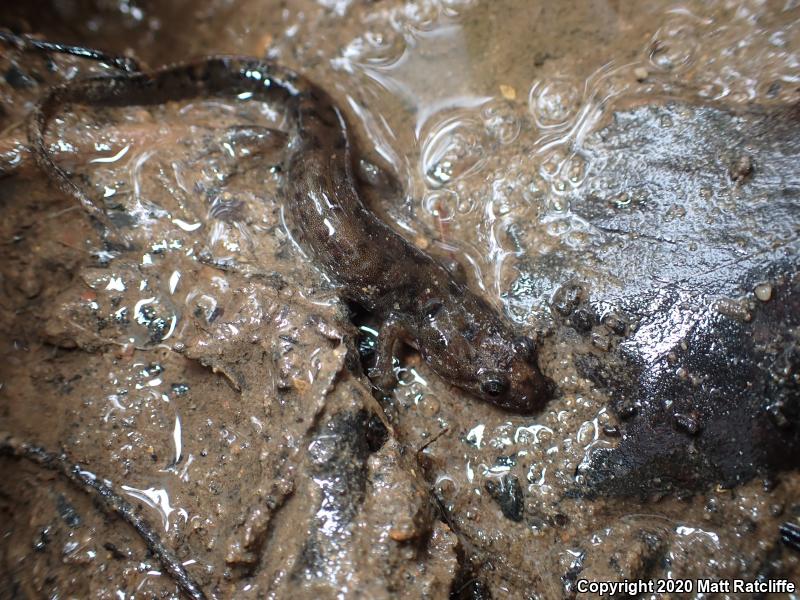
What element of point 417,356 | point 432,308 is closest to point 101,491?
point 417,356

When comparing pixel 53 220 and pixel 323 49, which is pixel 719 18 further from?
pixel 53 220

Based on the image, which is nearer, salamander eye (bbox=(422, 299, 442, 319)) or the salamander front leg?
the salamander front leg

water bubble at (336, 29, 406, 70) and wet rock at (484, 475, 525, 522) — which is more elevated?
water bubble at (336, 29, 406, 70)

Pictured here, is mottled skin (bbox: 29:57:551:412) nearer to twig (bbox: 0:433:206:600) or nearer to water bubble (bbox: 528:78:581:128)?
water bubble (bbox: 528:78:581:128)

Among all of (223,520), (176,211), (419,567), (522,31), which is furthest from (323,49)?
(419,567)

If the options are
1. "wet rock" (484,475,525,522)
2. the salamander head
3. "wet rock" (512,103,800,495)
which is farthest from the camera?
the salamander head

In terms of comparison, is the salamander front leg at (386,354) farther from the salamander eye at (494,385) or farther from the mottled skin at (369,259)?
the salamander eye at (494,385)

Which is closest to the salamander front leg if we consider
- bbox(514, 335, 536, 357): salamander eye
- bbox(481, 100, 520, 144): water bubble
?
bbox(514, 335, 536, 357): salamander eye
